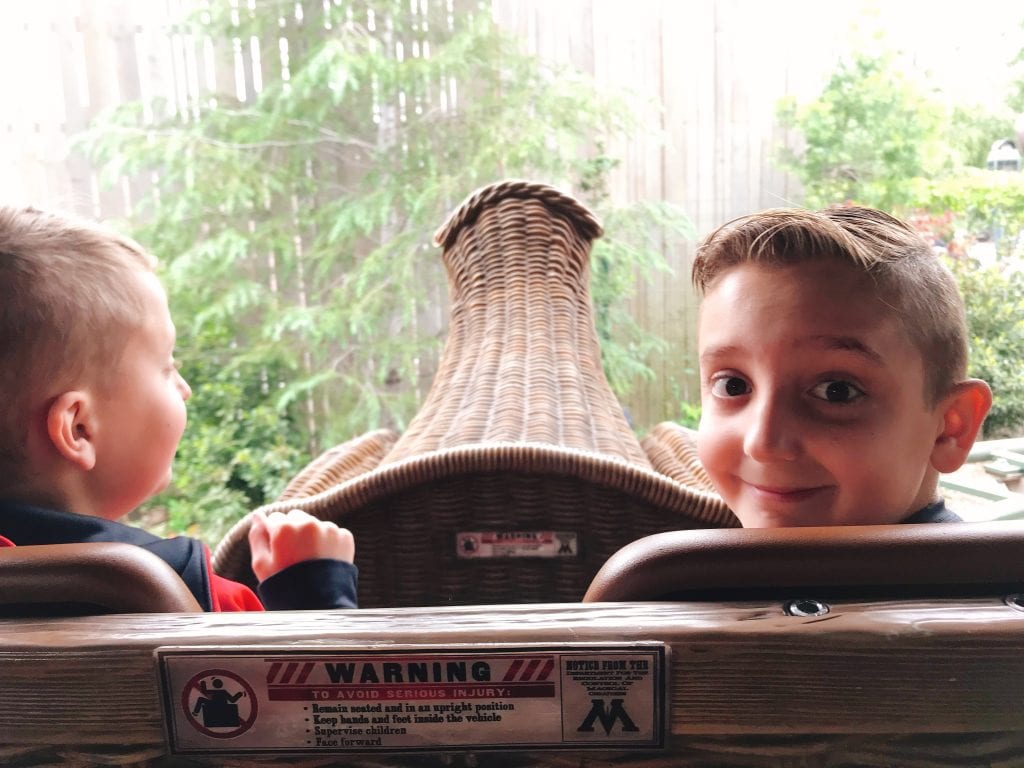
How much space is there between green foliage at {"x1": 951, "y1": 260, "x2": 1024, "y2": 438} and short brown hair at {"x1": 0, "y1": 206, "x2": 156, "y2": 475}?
4.26ft

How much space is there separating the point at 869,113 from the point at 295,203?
1.52m

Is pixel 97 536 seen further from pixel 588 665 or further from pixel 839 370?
pixel 839 370

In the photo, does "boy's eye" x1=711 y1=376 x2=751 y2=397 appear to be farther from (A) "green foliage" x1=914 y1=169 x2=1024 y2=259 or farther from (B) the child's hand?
(A) "green foliage" x1=914 y1=169 x2=1024 y2=259

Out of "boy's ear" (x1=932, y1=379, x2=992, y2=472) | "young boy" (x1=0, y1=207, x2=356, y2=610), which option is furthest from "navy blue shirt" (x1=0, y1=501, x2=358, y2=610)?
"boy's ear" (x1=932, y1=379, x2=992, y2=472)

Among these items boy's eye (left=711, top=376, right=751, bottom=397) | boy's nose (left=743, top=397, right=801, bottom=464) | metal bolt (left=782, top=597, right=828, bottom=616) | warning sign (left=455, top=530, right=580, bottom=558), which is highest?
boy's eye (left=711, top=376, right=751, bottom=397)

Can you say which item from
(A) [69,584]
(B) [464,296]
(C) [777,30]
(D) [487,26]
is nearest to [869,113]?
(C) [777,30]

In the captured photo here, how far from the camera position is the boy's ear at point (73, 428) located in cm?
69

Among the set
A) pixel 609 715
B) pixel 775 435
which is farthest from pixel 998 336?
pixel 609 715

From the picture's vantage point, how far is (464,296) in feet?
5.60

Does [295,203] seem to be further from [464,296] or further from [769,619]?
[769,619]

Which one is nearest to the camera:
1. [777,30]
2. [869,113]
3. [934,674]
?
[934,674]

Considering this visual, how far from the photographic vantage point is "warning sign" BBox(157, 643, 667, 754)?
414 millimetres

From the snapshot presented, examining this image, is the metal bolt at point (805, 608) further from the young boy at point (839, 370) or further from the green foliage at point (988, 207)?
the green foliage at point (988, 207)

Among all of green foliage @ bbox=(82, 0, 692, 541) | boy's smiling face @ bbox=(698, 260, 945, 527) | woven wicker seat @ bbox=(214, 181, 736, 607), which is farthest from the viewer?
green foliage @ bbox=(82, 0, 692, 541)
